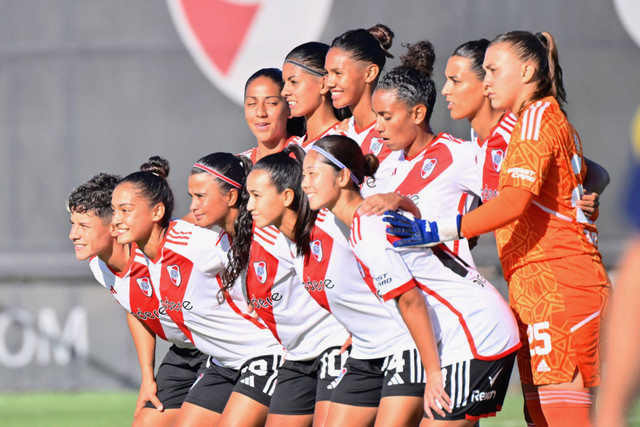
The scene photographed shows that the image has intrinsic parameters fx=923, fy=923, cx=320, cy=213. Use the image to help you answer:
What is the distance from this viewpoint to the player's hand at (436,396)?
133 inches

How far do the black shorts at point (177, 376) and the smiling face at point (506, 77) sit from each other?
234 cm

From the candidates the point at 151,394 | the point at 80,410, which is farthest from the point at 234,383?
the point at 80,410

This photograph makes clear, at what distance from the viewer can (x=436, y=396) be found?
3.38 m

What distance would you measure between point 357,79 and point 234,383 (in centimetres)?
167

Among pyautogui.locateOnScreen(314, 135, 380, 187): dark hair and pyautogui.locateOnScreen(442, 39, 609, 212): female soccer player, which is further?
pyautogui.locateOnScreen(442, 39, 609, 212): female soccer player

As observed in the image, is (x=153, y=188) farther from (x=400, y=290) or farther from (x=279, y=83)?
(x=400, y=290)

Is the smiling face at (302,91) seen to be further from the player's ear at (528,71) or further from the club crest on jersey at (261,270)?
the player's ear at (528,71)

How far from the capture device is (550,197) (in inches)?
135

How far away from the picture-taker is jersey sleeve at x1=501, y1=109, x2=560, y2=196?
3287mm

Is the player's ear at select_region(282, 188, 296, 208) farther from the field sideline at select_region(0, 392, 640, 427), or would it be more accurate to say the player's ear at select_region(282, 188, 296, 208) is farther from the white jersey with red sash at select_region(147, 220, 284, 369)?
the field sideline at select_region(0, 392, 640, 427)

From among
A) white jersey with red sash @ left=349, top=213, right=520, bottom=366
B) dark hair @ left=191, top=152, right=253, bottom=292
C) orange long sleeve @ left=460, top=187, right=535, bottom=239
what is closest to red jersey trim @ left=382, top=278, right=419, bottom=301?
white jersey with red sash @ left=349, top=213, right=520, bottom=366

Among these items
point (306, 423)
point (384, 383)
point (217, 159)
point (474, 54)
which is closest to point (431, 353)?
point (384, 383)

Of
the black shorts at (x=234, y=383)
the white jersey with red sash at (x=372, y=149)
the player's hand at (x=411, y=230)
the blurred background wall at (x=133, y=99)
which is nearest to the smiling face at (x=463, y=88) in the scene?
the white jersey with red sash at (x=372, y=149)

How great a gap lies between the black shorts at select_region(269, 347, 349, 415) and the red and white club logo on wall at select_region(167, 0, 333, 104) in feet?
14.3
